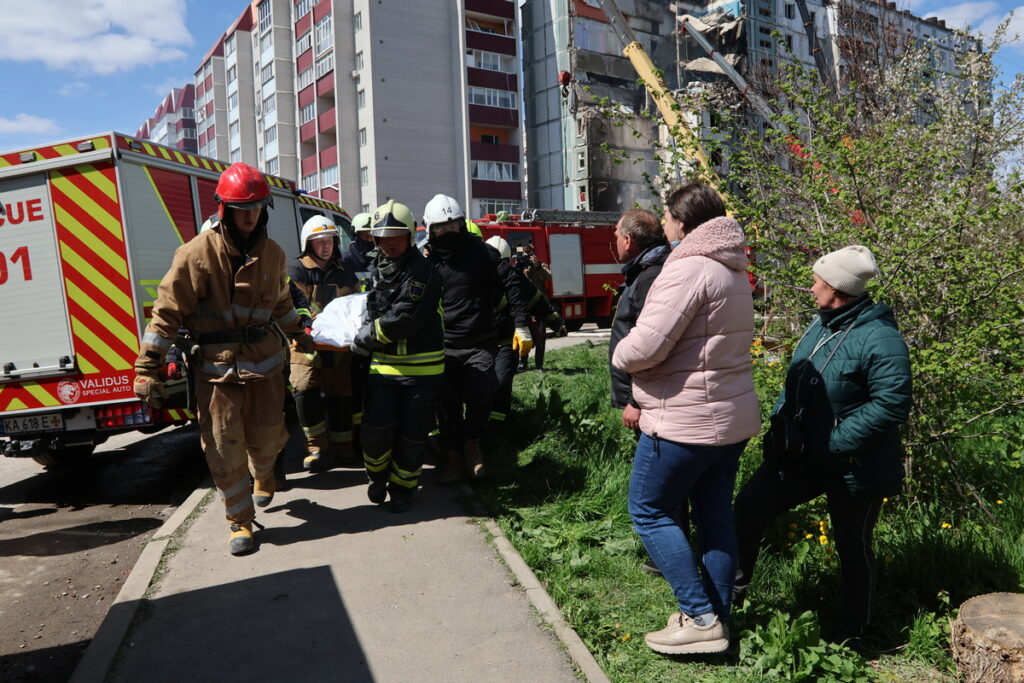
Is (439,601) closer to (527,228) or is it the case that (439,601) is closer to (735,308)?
(735,308)

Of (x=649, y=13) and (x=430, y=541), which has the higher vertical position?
(x=649, y=13)

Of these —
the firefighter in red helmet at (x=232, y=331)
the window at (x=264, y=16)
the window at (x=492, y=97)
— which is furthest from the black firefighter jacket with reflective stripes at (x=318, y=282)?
the window at (x=264, y=16)

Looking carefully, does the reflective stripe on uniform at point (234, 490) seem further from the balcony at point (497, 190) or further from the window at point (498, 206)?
the balcony at point (497, 190)

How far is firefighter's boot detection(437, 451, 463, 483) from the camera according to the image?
17.8ft

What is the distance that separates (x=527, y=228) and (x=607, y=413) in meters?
11.9

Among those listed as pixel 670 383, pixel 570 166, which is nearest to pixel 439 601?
pixel 670 383

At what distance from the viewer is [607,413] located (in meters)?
6.66

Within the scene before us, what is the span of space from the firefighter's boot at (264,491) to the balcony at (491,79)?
125 feet

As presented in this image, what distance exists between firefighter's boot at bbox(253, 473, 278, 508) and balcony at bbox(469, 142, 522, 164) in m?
36.7

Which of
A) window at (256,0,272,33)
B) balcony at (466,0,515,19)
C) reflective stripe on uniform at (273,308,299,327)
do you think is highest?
window at (256,0,272,33)

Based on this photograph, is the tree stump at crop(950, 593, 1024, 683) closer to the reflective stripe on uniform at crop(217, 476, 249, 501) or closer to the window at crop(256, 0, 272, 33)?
the reflective stripe on uniform at crop(217, 476, 249, 501)

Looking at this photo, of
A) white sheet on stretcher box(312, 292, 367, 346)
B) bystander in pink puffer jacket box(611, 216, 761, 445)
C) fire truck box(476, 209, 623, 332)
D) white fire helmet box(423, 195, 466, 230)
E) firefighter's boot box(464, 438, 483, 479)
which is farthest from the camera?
fire truck box(476, 209, 623, 332)

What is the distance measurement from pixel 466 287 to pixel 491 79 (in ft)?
126

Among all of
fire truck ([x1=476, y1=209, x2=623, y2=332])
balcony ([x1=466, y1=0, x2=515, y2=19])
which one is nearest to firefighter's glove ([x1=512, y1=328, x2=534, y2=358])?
fire truck ([x1=476, y1=209, x2=623, y2=332])
